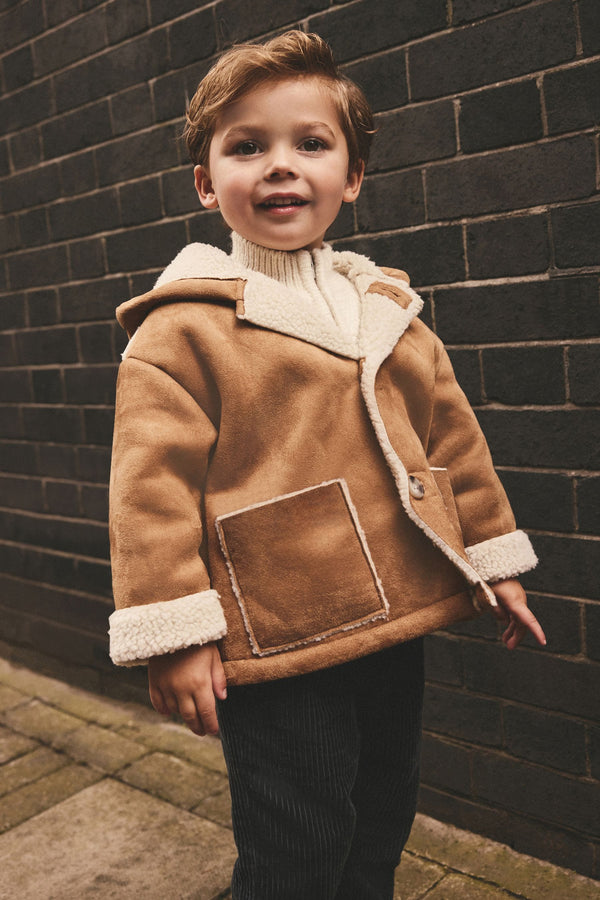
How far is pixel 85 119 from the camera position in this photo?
309 cm

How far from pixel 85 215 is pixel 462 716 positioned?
2.18 metres

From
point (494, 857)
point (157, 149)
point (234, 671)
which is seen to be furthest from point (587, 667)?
point (157, 149)

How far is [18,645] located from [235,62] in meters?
2.99

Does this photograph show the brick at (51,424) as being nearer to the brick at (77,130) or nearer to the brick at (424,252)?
the brick at (77,130)

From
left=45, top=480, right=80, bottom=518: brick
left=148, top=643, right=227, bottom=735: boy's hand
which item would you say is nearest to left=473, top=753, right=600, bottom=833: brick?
left=148, top=643, right=227, bottom=735: boy's hand

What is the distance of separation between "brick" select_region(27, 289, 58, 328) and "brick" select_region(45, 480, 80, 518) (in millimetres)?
645

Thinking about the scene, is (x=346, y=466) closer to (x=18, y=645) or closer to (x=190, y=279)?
(x=190, y=279)

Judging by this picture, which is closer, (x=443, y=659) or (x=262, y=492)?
(x=262, y=492)

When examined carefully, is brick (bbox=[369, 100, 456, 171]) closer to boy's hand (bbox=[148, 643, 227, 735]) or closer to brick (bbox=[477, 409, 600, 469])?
brick (bbox=[477, 409, 600, 469])

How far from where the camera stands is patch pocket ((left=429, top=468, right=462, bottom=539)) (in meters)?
1.61

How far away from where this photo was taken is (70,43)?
309cm

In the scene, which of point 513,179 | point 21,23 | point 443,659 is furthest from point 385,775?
point 21,23

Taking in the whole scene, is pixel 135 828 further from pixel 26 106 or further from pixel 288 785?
pixel 26 106

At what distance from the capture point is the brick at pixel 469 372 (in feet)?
7.23
